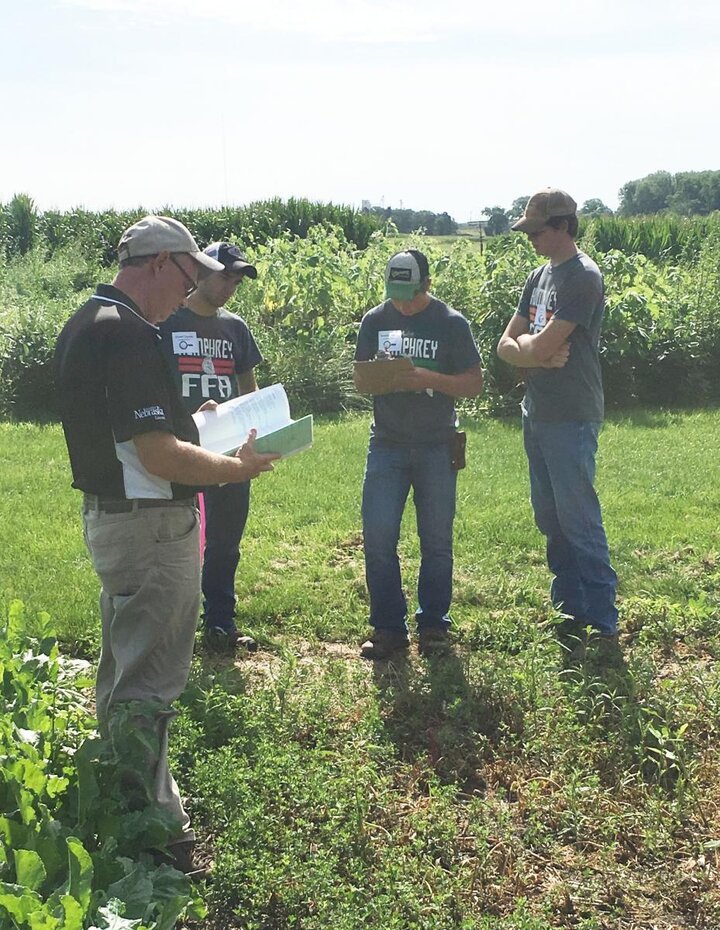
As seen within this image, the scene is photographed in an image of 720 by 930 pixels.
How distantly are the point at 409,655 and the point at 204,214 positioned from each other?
24483 mm

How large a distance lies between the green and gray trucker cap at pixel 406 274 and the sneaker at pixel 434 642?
1755 mm

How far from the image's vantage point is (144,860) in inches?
109

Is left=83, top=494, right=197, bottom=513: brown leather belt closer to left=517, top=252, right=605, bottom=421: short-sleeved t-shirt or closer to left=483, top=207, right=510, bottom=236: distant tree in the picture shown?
left=517, top=252, right=605, bottom=421: short-sleeved t-shirt

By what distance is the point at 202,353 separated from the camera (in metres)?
4.65

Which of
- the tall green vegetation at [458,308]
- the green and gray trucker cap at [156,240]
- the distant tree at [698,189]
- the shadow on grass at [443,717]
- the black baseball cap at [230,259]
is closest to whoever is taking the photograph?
the green and gray trucker cap at [156,240]

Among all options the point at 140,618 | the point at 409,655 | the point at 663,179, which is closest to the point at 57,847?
the point at 140,618

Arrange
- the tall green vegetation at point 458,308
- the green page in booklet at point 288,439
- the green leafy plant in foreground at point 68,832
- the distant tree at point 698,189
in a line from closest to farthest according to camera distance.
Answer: the green leafy plant in foreground at point 68,832 < the green page in booklet at point 288,439 < the tall green vegetation at point 458,308 < the distant tree at point 698,189

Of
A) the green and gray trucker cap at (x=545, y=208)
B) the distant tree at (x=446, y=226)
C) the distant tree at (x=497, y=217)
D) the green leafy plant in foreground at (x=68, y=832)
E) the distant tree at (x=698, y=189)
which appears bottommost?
the green leafy plant in foreground at (x=68, y=832)

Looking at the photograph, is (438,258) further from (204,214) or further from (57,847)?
(204,214)

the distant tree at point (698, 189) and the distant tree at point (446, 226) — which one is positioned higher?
the distant tree at point (698, 189)

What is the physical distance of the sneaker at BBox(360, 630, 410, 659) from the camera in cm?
487

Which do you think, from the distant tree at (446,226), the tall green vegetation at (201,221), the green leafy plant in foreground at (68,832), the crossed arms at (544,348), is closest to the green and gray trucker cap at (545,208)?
the crossed arms at (544,348)

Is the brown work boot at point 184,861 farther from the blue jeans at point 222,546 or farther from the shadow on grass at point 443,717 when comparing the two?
the blue jeans at point 222,546

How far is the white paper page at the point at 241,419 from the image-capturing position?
3.62 m
